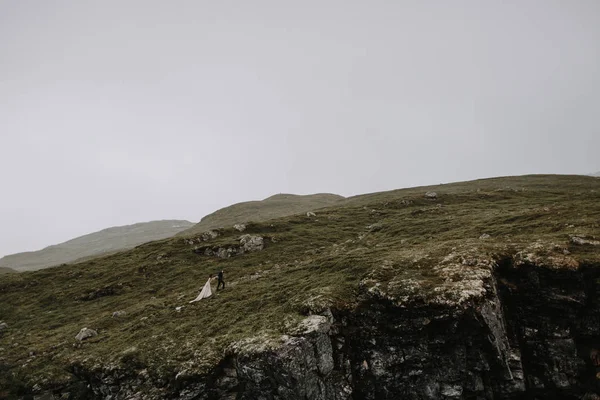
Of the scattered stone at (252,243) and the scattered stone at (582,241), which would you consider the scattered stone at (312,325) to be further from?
the scattered stone at (252,243)

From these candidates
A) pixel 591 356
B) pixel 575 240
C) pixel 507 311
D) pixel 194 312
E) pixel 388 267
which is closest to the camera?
pixel 591 356

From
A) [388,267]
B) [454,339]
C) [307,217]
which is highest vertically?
[307,217]

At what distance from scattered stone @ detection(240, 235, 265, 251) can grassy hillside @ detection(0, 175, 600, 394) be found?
50.6 inches

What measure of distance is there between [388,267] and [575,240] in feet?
50.9

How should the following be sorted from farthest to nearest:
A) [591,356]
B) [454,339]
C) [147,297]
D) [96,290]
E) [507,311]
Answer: [96,290], [147,297], [507,311], [454,339], [591,356]

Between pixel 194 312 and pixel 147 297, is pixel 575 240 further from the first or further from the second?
pixel 147 297

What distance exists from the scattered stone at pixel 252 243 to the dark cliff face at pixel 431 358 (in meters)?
28.5

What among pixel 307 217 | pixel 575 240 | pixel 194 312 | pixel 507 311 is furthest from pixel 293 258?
pixel 575 240

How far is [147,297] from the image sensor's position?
3903cm

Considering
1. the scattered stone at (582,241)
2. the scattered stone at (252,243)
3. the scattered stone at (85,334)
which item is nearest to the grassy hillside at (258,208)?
the scattered stone at (252,243)

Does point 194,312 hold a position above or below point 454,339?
above

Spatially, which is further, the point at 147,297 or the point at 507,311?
the point at 147,297

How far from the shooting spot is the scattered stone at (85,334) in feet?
93.2

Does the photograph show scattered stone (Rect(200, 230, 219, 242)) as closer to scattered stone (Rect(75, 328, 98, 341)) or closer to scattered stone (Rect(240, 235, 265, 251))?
scattered stone (Rect(240, 235, 265, 251))
